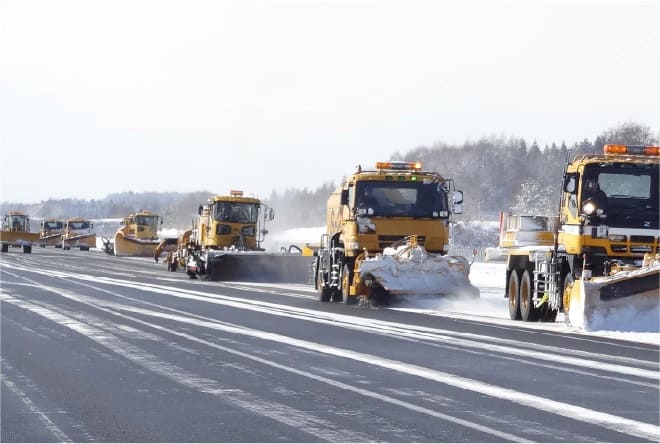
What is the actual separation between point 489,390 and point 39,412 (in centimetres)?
384

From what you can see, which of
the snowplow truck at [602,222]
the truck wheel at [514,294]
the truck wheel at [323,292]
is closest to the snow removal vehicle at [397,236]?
the truck wheel at [323,292]

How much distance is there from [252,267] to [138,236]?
33.8 m

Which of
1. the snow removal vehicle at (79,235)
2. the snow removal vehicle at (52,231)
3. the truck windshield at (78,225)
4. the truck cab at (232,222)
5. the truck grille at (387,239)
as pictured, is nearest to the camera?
the truck grille at (387,239)

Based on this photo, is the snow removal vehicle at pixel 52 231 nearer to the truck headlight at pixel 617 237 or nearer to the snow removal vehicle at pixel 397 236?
the snow removal vehicle at pixel 397 236

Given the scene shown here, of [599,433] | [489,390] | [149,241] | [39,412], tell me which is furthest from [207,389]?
[149,241]

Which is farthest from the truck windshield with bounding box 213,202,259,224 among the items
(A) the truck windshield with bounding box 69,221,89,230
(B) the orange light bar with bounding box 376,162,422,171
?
(A) the truck windshield with bounding box 69,221,89,230

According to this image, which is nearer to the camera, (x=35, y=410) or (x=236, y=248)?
(x=35, y=410)

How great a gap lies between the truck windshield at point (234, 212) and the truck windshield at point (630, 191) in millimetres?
22735

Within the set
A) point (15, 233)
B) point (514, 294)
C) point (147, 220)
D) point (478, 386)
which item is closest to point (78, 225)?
point (15, 233)

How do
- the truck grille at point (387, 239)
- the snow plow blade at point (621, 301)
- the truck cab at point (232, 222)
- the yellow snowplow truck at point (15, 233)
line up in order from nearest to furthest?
the snow plow blade at point (621, 301) → the truck grille at point (387, 239) → the truck cab at point (232, 222) → the yellow snowplow truck at point (15, 233)

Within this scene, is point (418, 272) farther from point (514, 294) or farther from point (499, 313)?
point (514, 294)

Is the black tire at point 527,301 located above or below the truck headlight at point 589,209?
below

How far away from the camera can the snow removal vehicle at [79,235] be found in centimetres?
8388

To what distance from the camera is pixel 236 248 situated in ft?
128
